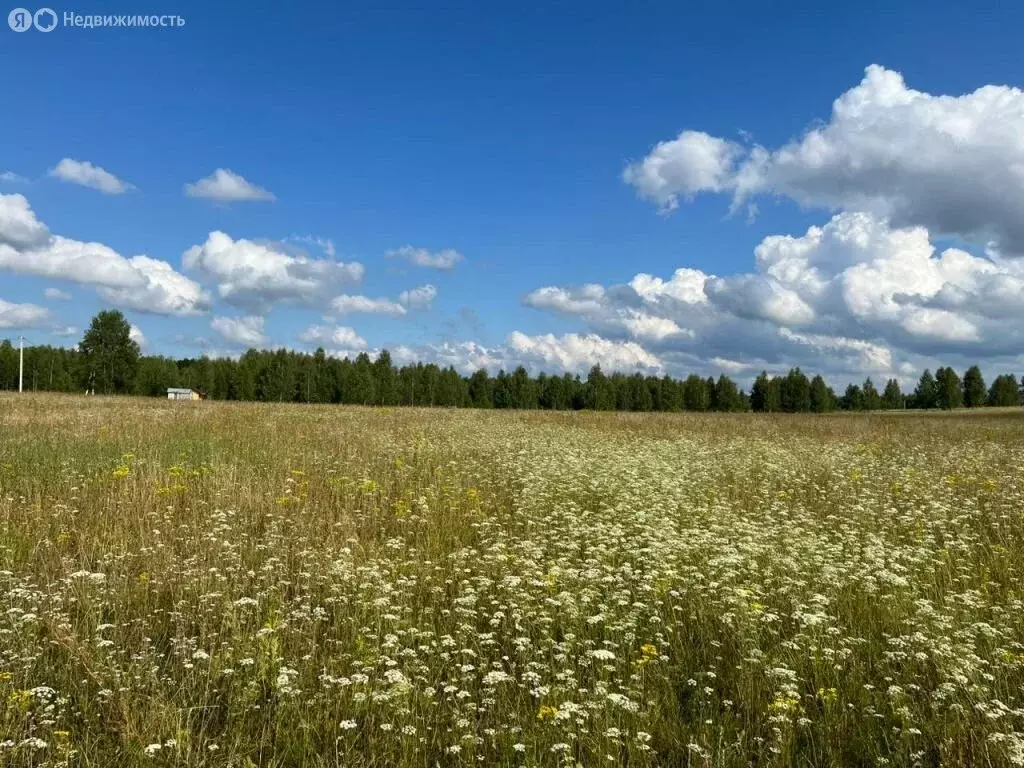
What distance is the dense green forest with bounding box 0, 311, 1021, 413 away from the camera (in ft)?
280

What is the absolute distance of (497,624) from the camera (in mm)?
4582

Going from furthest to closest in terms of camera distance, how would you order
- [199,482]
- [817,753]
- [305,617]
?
1. [199,482]
2. [305,617]
3. [817,753]

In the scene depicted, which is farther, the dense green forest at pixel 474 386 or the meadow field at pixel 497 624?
the dense green forest at pixel 474 386

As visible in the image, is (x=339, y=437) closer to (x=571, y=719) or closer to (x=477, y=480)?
(x=477, y=480)

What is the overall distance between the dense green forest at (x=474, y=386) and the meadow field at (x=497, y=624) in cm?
7550

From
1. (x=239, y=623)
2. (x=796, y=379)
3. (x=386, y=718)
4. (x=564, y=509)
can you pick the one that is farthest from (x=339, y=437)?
(x=796, y=379)

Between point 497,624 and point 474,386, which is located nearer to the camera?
point 497,624

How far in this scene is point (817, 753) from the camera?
3.42m

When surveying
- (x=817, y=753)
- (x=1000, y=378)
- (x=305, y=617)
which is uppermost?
(x=1000, y=378)

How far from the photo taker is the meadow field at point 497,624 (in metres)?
3.38

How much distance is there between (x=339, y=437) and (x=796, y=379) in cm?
8944

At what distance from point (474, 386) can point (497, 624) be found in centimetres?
9217

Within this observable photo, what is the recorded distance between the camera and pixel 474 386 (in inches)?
3802

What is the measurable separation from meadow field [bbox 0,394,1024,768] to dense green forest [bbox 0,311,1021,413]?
75.5m
